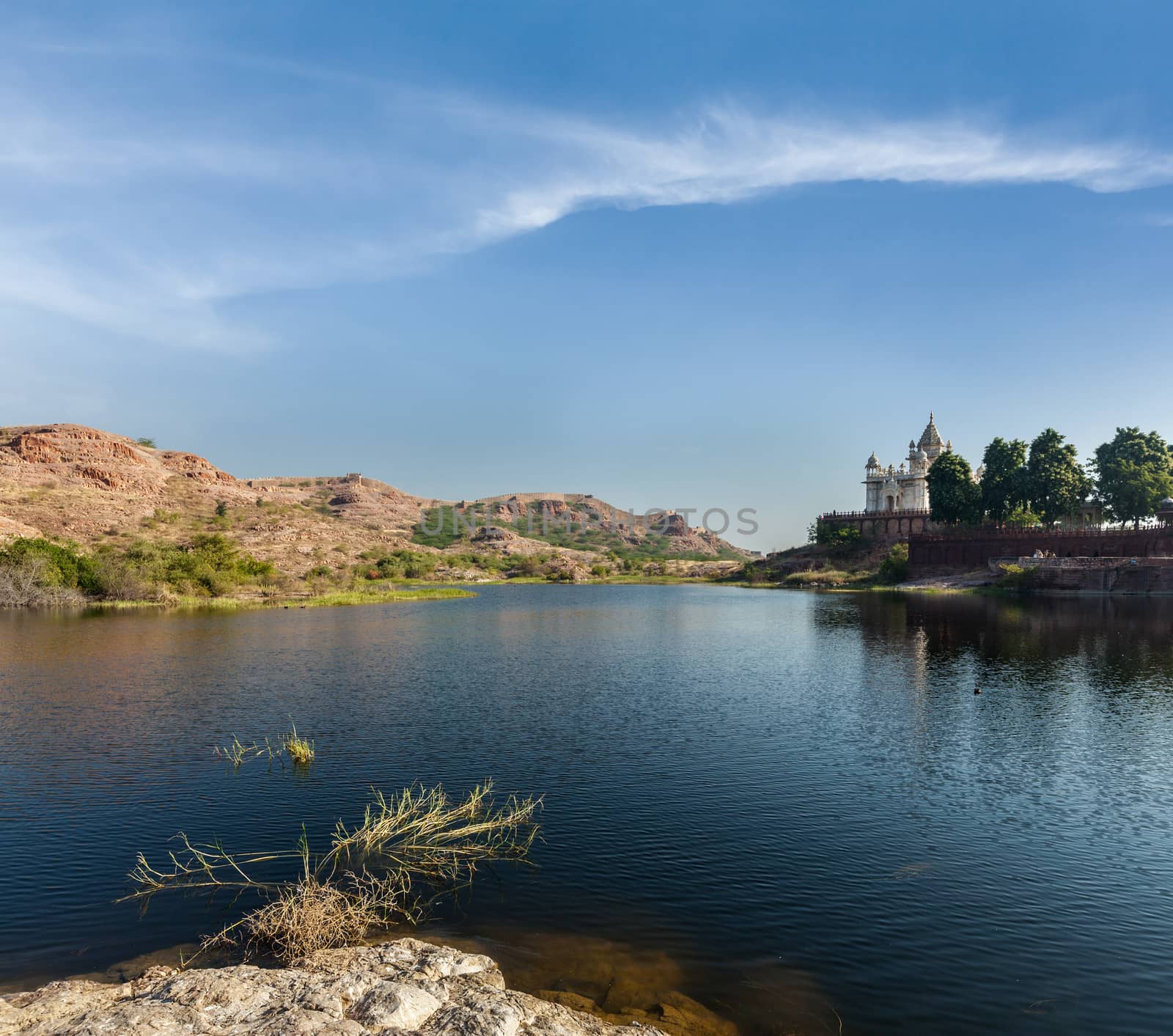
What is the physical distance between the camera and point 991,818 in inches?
773

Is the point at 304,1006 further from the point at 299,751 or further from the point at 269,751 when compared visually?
the point at 269,751

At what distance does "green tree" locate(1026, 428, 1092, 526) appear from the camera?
109 metres

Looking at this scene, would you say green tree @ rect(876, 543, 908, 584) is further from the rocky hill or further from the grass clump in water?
the grass clump in water

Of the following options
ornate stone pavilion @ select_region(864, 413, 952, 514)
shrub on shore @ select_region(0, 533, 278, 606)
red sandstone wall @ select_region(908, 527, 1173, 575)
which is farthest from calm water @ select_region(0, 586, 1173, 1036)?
ornate stone pavilion @ select_region(864, 413, 952, 514)

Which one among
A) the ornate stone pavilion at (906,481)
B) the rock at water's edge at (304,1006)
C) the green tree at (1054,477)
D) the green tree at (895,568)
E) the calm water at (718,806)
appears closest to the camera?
the rock at water's edge at (304,1006)

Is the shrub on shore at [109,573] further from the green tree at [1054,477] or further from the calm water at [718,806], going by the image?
the green tree at [1054,477]

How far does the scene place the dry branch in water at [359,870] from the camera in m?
13.3

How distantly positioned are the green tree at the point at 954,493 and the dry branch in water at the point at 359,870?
116 metres

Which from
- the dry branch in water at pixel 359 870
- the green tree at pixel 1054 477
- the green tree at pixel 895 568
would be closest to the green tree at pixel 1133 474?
the green tree at pixel 1054 477

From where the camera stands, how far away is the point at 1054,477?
109m

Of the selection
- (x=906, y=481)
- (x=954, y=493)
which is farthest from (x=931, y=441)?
(x=954, y=493)

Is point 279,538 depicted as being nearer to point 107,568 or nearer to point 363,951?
point 107,568

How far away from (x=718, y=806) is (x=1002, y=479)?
114525 millimetres

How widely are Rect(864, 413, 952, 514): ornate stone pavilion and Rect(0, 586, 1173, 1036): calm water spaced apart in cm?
11342
